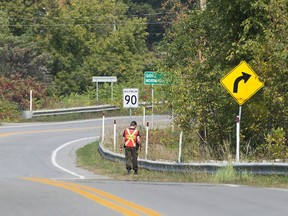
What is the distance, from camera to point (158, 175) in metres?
22.0

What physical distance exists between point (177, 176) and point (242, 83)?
10.6 feet

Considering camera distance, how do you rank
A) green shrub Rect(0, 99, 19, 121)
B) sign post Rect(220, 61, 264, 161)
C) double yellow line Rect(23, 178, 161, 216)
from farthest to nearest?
green shrub Rect(0, 99, 19, 121) < sign post Rect(220, 61, 264, 161) < double yellow line Rect(23, 178, 161, 216)

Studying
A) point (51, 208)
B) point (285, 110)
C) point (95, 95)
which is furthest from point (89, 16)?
point (51, 208)

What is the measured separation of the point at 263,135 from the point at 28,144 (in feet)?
45.8

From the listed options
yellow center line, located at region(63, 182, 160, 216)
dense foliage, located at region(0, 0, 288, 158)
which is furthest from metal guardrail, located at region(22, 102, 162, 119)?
yellow center line, located at region(63, 182, 160, 216)

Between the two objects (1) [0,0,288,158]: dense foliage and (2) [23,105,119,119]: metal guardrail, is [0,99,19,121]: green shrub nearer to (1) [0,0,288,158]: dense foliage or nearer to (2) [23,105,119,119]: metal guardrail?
(1) [0,0,288,158]: dense foliage

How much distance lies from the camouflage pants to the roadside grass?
300 mm

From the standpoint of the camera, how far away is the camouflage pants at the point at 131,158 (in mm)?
22766

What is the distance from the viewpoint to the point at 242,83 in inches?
824

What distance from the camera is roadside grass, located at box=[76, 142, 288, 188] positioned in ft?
58.6

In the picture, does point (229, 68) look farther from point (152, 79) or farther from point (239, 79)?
point (152, 79)

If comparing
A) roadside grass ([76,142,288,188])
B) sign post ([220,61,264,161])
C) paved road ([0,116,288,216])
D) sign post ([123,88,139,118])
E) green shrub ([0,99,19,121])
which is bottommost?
roadside grass ([76,142,288,188])

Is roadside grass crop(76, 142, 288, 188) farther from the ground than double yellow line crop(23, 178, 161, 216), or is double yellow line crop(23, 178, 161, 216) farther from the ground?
double yellow line crop(23, 178, 161, 216)

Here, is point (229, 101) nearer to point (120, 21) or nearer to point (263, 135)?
point (263, 135)
